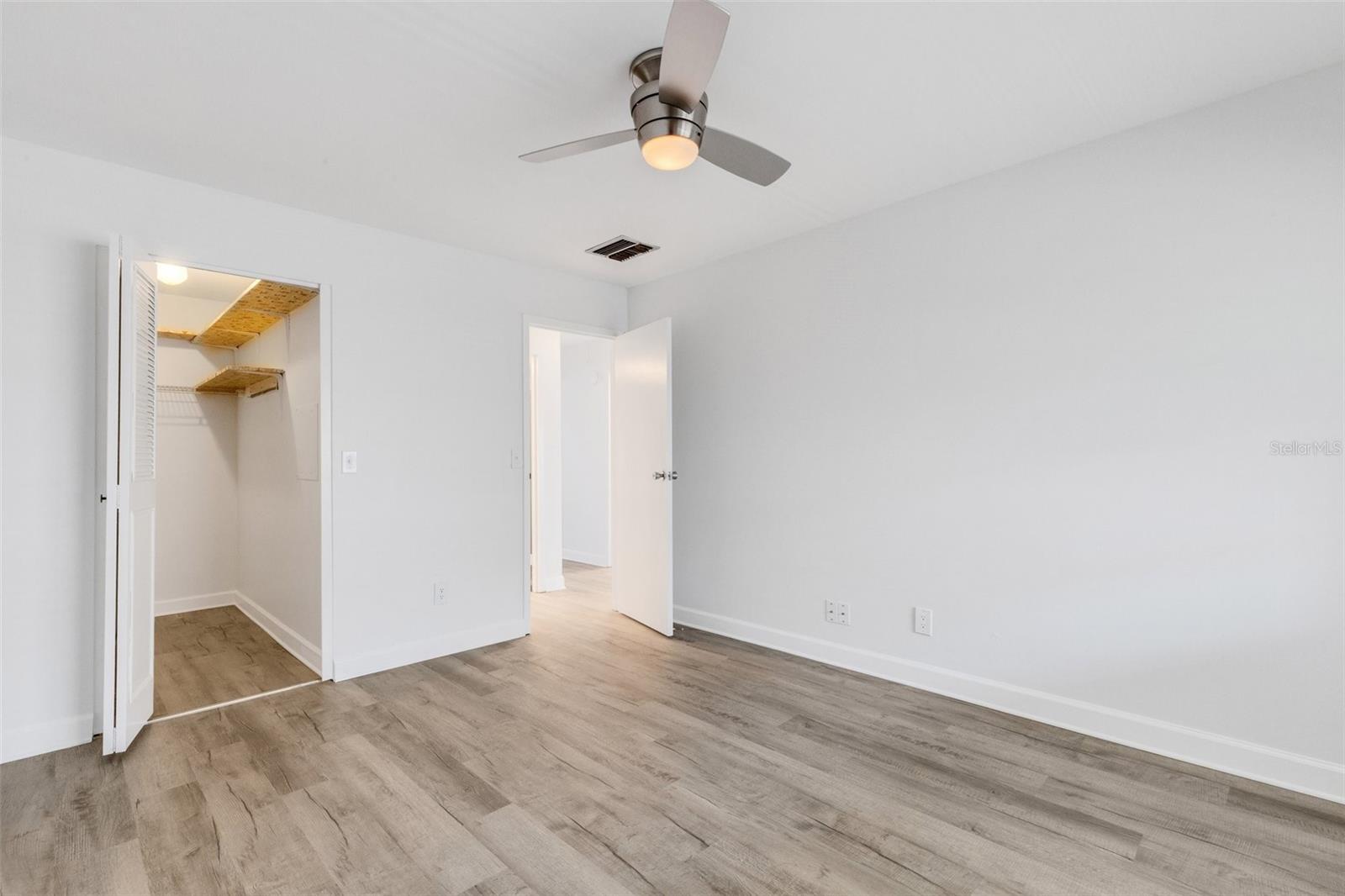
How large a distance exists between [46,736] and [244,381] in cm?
268

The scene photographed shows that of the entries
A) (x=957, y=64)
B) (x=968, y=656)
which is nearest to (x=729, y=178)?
(x=957, y=64)

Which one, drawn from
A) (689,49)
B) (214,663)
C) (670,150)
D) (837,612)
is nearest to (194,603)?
(214,663)

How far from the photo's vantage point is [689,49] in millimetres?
1591

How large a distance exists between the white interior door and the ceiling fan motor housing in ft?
6.58

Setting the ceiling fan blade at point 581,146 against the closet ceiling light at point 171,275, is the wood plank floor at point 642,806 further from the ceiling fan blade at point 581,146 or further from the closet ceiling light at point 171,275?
the closet ceiling light at point 171,275

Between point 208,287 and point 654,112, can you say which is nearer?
point 654,112

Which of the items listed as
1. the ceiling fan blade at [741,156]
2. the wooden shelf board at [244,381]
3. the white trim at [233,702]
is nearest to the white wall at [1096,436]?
the ceiling fan blade at [741,156]

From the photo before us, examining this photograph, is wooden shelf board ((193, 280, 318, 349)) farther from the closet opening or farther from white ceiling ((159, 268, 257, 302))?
white ceiling ((159, 268, 257, 302))

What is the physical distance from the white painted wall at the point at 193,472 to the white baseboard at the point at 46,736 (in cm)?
245

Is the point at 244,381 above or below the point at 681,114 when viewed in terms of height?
below

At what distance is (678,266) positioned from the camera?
4.23 meters

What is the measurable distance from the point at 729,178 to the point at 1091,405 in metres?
1.82

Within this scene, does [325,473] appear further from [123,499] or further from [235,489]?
[235,489]

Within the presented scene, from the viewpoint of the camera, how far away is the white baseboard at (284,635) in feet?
11.2
